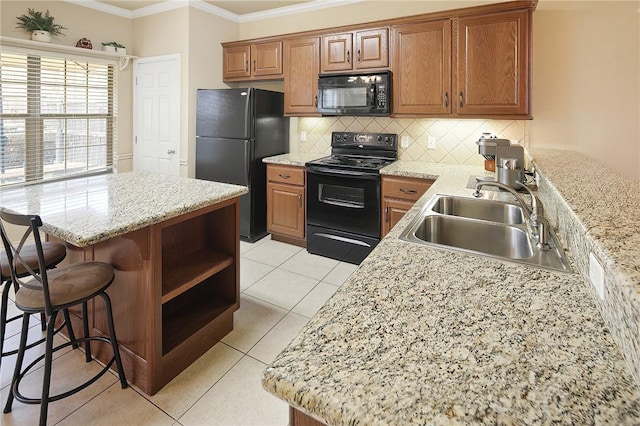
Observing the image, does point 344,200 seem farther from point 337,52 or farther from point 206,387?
point 206,387

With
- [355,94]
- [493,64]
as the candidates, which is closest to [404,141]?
[355,94]

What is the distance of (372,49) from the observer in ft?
11.2

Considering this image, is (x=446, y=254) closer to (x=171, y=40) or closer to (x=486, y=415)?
(x=486, y=415)

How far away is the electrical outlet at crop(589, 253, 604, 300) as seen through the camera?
0.80m

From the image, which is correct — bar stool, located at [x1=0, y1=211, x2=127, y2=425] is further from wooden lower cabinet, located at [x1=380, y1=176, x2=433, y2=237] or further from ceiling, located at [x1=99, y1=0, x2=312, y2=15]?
ceiling, located at [x1=99, y1=0, x2=312, y2=15]

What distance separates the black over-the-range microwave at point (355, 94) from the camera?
3.32 metres

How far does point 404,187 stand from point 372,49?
1.37m

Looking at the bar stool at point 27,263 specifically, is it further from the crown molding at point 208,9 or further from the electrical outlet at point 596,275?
the crown molding at point 208,9

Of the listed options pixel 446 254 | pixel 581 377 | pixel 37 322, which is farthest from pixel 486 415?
pixel 37 322

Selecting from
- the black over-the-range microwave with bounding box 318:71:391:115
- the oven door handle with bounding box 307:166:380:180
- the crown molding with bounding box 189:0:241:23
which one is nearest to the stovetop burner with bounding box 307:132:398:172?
the oven door handle with bounding box 307:166:380:180

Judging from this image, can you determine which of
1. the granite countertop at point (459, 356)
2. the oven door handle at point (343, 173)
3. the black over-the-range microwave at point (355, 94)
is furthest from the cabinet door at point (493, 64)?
the granite countertop at point (459, 356)

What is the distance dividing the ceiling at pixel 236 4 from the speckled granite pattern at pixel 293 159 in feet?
5.44

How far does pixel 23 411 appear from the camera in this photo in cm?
163

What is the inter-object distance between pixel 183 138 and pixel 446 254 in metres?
3.76
